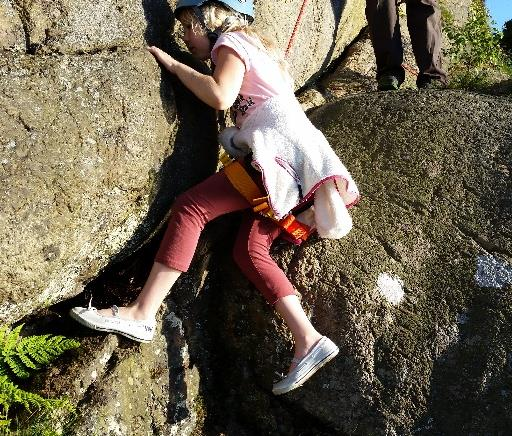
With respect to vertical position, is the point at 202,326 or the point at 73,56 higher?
the point at 73,56

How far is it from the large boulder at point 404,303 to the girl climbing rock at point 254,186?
264 millimetres

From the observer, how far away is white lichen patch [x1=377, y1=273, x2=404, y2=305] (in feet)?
15.9

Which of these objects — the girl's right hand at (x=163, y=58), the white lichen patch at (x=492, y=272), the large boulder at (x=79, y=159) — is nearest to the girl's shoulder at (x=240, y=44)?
the girl's right hand at (x=163, y=58)

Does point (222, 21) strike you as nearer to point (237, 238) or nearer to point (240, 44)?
point (240, 44)

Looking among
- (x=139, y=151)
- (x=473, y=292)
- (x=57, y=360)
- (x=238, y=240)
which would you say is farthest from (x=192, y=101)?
(x=473, y=292)

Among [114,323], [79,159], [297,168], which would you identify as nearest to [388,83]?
[297,168]

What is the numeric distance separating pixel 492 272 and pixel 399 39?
341 centimetres

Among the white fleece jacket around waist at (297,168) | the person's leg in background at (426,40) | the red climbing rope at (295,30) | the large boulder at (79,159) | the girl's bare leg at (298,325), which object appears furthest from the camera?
the person's leg in background at (426,40)

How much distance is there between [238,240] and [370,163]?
4.05 feet

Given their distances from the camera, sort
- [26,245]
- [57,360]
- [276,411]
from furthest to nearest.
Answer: [276,411], [57,360], [26,245]

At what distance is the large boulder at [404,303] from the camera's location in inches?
181

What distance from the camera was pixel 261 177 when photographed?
4785 millimetres

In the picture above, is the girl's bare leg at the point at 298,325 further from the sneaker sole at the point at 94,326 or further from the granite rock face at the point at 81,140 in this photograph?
the granite rock face at the point at 81,140

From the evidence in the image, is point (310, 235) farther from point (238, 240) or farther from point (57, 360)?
point (57, 360)
